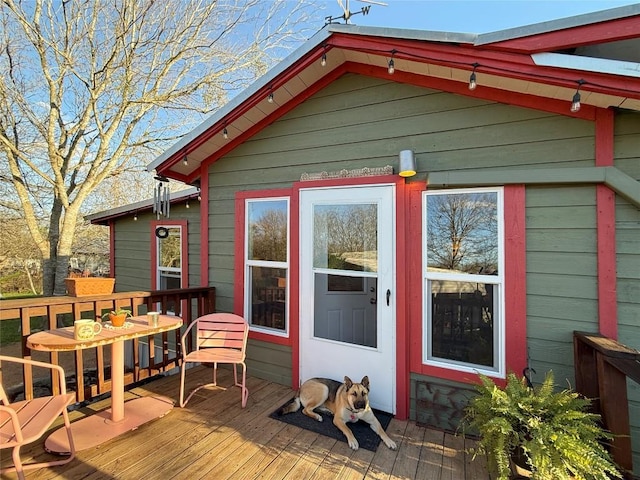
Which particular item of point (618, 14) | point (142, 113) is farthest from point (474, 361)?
point (142, 113)

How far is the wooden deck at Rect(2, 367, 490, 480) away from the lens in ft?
6.65

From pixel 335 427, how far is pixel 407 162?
2226mm

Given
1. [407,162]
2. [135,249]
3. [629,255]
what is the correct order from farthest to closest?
1. [135,249]
2. [407,162]
3. [629,255]

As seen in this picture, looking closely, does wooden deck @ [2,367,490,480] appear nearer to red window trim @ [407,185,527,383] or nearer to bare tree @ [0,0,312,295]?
red window trim @ [407,185,527,383]

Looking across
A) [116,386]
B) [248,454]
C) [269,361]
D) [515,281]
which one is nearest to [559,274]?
[515,281]

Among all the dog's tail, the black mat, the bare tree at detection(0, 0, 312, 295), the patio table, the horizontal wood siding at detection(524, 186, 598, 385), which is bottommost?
the black mat

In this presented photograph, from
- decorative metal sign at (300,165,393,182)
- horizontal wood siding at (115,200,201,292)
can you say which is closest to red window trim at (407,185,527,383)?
decorative metal sign at (300,165,393,182)

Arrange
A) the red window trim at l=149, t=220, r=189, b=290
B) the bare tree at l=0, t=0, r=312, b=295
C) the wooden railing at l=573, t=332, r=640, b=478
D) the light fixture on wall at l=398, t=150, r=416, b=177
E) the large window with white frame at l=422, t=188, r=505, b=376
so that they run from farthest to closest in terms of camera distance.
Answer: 1. the bare tree at l=0, t=0, r=312, b=295
2. the red window trim at l=149, t=220, r=189, b=290
3. the light fixture on wall at l=398, t=150, r=416, b=177
4. the large window with white frame at l=422, t=188, r=505, b=376
5. the wooden railing at l=573, t=332, r=640, b=478

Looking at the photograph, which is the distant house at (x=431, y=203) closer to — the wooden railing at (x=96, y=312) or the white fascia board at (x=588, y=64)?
the white fascia board at (x=588, y=64)

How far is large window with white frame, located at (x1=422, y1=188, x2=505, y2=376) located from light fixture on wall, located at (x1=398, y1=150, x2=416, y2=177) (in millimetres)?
249

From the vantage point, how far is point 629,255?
2.13 m

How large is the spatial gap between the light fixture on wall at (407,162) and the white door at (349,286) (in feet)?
0.74

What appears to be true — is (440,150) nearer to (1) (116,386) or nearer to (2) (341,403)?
(2) (341,403)

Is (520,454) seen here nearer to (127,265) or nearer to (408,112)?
(408,112)
